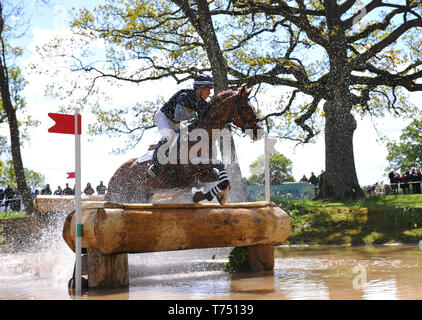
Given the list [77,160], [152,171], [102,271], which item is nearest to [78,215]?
[77,160]

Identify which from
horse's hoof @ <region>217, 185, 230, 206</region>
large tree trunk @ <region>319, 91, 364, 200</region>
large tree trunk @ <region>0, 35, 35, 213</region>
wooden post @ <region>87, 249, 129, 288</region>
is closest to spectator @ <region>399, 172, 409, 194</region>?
large tree trunk @ <region>319, 91, 364, 200</region>

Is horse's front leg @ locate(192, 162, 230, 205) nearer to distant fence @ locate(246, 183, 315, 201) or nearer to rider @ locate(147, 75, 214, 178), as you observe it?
rider @ locate(147, 75, 214, 178)

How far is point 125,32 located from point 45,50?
3223mm

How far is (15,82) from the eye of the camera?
1054 inches

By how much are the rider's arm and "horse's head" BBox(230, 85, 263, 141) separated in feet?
1.59

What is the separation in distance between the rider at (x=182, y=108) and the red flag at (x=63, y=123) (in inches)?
50.9

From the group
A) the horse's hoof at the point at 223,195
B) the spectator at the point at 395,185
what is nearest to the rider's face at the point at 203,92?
the horse's hoof at the point at 223,195

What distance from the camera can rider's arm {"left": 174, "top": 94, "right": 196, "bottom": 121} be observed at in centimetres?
609

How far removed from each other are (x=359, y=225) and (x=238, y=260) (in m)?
5.90

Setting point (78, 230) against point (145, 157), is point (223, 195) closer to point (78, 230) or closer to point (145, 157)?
point (145, 157)

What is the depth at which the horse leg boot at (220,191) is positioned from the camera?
5895mm

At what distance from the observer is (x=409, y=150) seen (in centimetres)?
5081

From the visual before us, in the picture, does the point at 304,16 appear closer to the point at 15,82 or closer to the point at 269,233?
the point at 269,233

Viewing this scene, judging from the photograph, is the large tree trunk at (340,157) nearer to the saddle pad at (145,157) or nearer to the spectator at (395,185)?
the spectator at (395,185)
